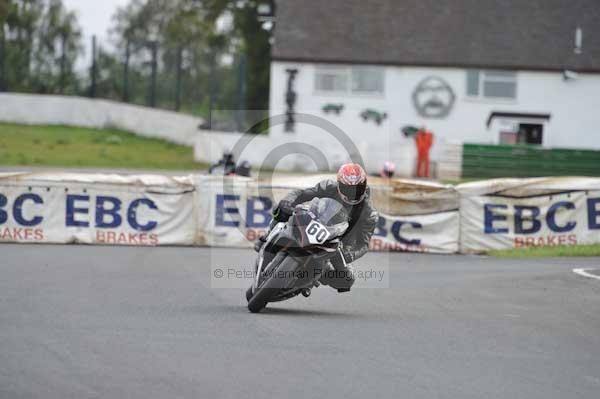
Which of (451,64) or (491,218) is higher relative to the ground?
(451,64)

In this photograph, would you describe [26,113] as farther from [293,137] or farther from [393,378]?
[393,378]

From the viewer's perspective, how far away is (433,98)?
40062 mm

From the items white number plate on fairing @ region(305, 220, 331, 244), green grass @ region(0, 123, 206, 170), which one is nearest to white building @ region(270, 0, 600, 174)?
green grass @ region(0, 123, 206, 170)

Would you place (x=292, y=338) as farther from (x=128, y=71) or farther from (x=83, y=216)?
(x=128, y=71)

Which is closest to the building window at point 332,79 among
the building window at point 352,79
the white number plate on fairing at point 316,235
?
the building window at point 352,79

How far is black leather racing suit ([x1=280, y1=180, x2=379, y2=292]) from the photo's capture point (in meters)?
9.59

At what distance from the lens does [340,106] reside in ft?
131

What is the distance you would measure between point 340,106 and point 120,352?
3318 centimetres

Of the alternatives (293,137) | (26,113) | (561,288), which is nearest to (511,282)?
(561,288)

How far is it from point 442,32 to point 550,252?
24.6 meters

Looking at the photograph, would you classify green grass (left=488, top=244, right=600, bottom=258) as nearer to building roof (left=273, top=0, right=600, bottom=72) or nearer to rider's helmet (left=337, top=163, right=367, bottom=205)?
rider's helmet (left=337, top=163, right=367, bottom=205)

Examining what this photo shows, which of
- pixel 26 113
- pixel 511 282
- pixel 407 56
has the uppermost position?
pixel 407 56

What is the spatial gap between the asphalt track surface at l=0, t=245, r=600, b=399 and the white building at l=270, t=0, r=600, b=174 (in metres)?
26.9

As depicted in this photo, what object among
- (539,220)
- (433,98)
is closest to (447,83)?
(433,98)
